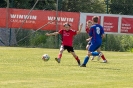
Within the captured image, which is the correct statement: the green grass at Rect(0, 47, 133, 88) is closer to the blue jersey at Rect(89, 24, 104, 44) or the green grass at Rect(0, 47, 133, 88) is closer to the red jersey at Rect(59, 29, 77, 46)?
the blue jersey at Rect(89, 24, 104, 44)

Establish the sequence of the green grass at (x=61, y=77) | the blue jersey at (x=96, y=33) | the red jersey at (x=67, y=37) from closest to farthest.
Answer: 1. the green grass at (x=61, y=77)
2. the blue jersey at (x=96, y=33)
3. the red jersey at (x=67, y=37)

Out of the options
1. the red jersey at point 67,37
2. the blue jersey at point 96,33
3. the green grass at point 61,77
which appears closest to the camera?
the green grass at point 61,77

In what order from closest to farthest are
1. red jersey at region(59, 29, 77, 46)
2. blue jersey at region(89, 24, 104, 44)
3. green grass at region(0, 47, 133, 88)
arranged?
green grass at region(0, 47, 133, 88)
blue jersey at region(89, 24, 104, 44)
red jersey at region(59, 29, 77, 46)

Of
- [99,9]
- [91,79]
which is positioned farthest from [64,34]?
[99,9]

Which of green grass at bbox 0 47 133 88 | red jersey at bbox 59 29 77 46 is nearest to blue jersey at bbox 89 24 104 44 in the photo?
red jersey at bbox 59 29 77 46

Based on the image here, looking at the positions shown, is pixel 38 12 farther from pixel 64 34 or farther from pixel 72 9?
pixel 64 34

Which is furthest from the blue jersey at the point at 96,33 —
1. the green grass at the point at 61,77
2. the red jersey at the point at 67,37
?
the green grass at the point at 61,77

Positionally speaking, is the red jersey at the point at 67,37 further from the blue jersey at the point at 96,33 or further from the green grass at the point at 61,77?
the green grass at the point at 61,77

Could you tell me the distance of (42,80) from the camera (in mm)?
14398

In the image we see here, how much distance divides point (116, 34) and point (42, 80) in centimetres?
2127

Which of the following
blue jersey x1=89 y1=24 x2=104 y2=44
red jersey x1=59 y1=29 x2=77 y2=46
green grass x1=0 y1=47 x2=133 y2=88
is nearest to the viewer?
green grass x1=0 y1=47 x2=133 y2=88

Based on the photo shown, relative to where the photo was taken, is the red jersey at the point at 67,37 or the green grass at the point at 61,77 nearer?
the green grass at the point at 61,77

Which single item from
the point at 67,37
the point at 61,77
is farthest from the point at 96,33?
the point at 61,77

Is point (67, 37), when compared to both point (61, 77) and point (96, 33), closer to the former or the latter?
point (96, 33)
